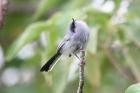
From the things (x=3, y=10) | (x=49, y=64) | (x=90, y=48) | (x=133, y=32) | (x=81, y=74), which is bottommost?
(x=81, y=74)

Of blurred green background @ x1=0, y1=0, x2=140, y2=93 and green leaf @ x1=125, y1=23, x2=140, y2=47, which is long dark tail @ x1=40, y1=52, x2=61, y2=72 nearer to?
blurred green background @ x1=0, y1=0, x2=140, y2=93

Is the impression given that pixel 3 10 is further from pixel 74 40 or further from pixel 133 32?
pixel 133 32

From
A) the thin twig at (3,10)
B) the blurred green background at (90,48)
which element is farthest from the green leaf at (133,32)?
the thin twig at (3,10)

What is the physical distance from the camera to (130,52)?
244 centimetres

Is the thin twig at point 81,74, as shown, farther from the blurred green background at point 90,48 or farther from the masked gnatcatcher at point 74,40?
the blurred green background at point 90,48

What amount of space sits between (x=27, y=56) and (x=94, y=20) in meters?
1.00

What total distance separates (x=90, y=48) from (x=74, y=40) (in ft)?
2.76

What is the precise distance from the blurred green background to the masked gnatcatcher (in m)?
0.75

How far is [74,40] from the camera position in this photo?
1.25m

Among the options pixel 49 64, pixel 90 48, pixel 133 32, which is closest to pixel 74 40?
pixel 49 64

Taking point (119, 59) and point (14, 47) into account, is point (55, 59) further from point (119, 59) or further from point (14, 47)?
point (119, 59)

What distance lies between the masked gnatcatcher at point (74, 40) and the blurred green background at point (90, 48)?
754 millimetres

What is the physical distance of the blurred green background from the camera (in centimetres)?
222

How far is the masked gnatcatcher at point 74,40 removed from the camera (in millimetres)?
1217
